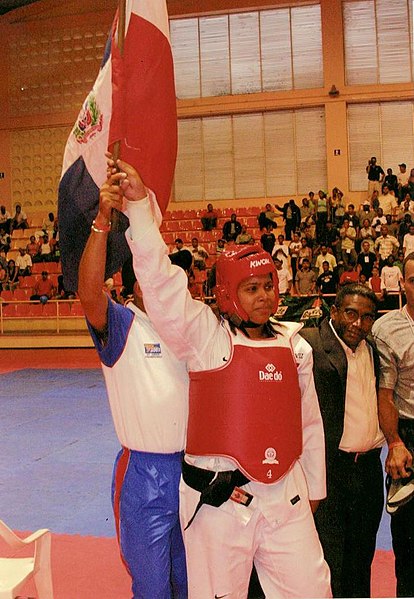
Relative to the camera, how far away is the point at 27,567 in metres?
3.76

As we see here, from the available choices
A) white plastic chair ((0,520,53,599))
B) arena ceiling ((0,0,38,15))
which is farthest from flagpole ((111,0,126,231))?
arena ceiling ((0,0,38,15))

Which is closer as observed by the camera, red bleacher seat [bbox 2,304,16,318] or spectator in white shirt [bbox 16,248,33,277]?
red bleacher seat [bbox 2,304,16,318]

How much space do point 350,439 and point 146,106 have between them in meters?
1.87

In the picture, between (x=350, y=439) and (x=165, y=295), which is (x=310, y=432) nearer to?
Answer: (x=350, y=439)

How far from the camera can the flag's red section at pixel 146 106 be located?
10.7ft

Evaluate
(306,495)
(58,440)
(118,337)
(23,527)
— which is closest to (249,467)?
(306,495)

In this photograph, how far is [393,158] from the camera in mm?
24125

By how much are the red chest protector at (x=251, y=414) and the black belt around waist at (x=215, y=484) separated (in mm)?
54

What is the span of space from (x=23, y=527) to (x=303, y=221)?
16.7 meters

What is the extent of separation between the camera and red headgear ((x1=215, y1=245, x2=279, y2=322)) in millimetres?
3043

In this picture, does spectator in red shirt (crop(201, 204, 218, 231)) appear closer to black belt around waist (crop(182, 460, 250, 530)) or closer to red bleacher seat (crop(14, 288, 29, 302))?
red bleacher seat (crop(14, 288, 29, 302))

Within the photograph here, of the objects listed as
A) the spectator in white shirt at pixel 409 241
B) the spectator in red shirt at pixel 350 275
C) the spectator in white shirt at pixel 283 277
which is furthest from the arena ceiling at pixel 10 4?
the spectator in white shirt at pixel 409 241

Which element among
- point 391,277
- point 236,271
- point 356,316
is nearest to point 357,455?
point 356,316

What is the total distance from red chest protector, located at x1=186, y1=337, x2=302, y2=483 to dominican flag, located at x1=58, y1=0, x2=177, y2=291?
84cm
